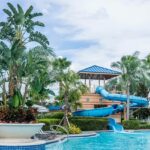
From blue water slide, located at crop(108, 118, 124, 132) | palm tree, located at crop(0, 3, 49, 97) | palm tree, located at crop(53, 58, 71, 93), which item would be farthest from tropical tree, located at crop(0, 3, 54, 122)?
blue water slide, located at crop(108, 118, 124, 132)

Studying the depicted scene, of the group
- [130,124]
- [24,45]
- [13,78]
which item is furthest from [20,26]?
[130,124]

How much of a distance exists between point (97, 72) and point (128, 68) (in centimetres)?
683

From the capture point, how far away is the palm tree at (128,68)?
42.3 metres

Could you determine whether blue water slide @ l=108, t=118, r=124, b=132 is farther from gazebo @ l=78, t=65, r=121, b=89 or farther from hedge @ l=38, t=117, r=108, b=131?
gazebo @ l=78, t=65, r=121, b=89

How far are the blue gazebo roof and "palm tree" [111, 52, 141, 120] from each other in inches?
213

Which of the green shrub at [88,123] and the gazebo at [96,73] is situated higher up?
the gazebo at [96,73]

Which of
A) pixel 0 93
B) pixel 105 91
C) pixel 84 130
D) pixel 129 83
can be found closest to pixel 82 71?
pixel 105 91

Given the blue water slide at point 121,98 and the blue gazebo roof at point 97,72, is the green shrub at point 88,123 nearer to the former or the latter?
the blue water slide at point 121,98

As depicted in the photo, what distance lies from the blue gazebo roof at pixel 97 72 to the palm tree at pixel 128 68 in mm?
5400

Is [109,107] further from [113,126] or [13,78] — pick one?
[13,78]

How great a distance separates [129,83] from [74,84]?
12.0 m

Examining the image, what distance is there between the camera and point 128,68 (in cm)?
4244

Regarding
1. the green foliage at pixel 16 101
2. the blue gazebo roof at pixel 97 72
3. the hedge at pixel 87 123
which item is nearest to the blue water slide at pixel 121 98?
the blue gazebo roof at pixel 97 72

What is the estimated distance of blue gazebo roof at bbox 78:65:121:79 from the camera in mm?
48281
